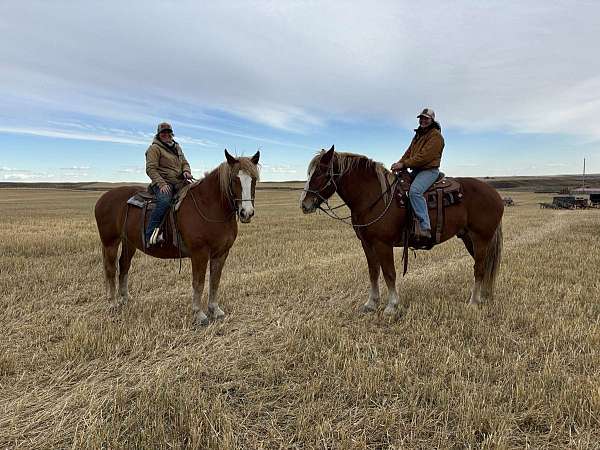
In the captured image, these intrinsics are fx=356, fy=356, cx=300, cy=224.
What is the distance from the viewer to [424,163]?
6059 millimetres

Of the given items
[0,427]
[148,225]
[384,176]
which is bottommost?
[0,427]

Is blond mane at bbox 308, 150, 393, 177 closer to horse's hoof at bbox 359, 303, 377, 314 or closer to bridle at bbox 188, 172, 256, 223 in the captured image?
bridle at bbox 188, 172, 256, 223

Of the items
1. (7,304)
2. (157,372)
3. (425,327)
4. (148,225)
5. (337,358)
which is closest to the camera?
(157,372)

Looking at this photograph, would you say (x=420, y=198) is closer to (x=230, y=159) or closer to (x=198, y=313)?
(x=230, y=159)

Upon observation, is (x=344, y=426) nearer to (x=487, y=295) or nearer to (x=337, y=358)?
(x=337, y=358)

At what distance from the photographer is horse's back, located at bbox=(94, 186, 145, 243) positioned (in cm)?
651

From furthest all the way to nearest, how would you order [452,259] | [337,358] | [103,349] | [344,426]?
[452,259], [103,349], [337,358], [344,426]

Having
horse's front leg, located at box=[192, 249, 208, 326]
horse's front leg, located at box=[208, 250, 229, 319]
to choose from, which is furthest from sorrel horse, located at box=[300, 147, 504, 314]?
horse's front leg, located at box=[192, 249, 208, 326]

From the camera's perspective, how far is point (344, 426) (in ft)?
10.1

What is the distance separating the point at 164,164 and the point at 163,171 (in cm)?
12

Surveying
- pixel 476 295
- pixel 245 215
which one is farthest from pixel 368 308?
pixel 245 215

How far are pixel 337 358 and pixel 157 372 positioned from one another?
6.71ft

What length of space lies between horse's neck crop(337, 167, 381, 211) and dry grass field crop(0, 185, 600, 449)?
1.91 metres

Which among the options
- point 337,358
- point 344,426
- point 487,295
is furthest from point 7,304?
point 487,295
